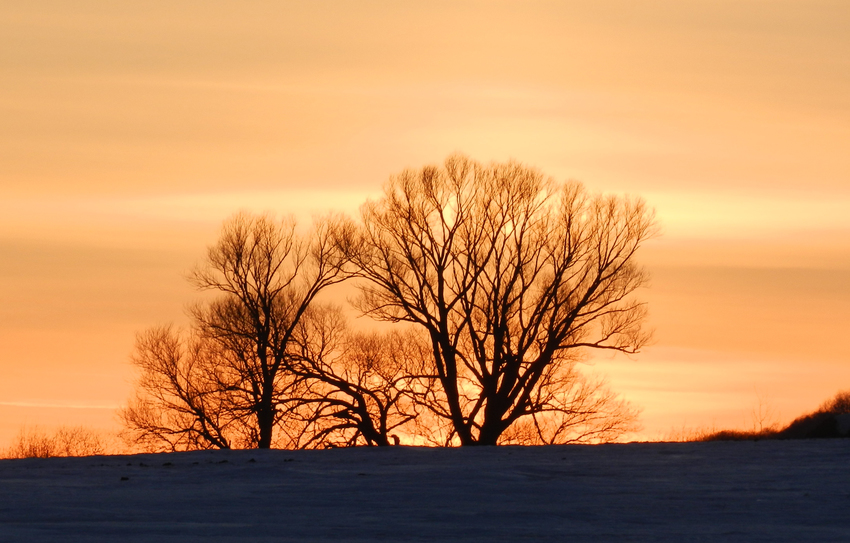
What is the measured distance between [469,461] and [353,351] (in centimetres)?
2376

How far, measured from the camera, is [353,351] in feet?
127

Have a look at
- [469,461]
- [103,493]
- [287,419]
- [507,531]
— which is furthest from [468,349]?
[507,531]

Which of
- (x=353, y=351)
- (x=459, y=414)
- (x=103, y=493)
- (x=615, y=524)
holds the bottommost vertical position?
(x=615, y=524)

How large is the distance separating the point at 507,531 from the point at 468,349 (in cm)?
2746

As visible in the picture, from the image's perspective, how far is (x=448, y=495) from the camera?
11711mm

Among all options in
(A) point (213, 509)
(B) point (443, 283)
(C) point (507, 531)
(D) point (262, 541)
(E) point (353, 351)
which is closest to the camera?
(D) point (262, 541)

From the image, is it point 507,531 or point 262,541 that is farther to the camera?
point 507,531

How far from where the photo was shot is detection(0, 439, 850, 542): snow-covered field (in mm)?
9367

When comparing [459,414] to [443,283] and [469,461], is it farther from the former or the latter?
[469,461]

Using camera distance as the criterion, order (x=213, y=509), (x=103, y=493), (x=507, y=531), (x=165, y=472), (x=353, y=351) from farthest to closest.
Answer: (x=353, y=351) < (x=165, y=472) < (x=103, y=493) < (x=213, y=509) < (x=507, y=531)

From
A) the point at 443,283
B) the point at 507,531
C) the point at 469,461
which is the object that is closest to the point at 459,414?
the point at 443,283

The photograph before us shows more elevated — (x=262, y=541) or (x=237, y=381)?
(x=237, y=381)

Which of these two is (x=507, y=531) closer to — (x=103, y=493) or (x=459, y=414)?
(x=103, y=493)

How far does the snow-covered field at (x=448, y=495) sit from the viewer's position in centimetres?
937
